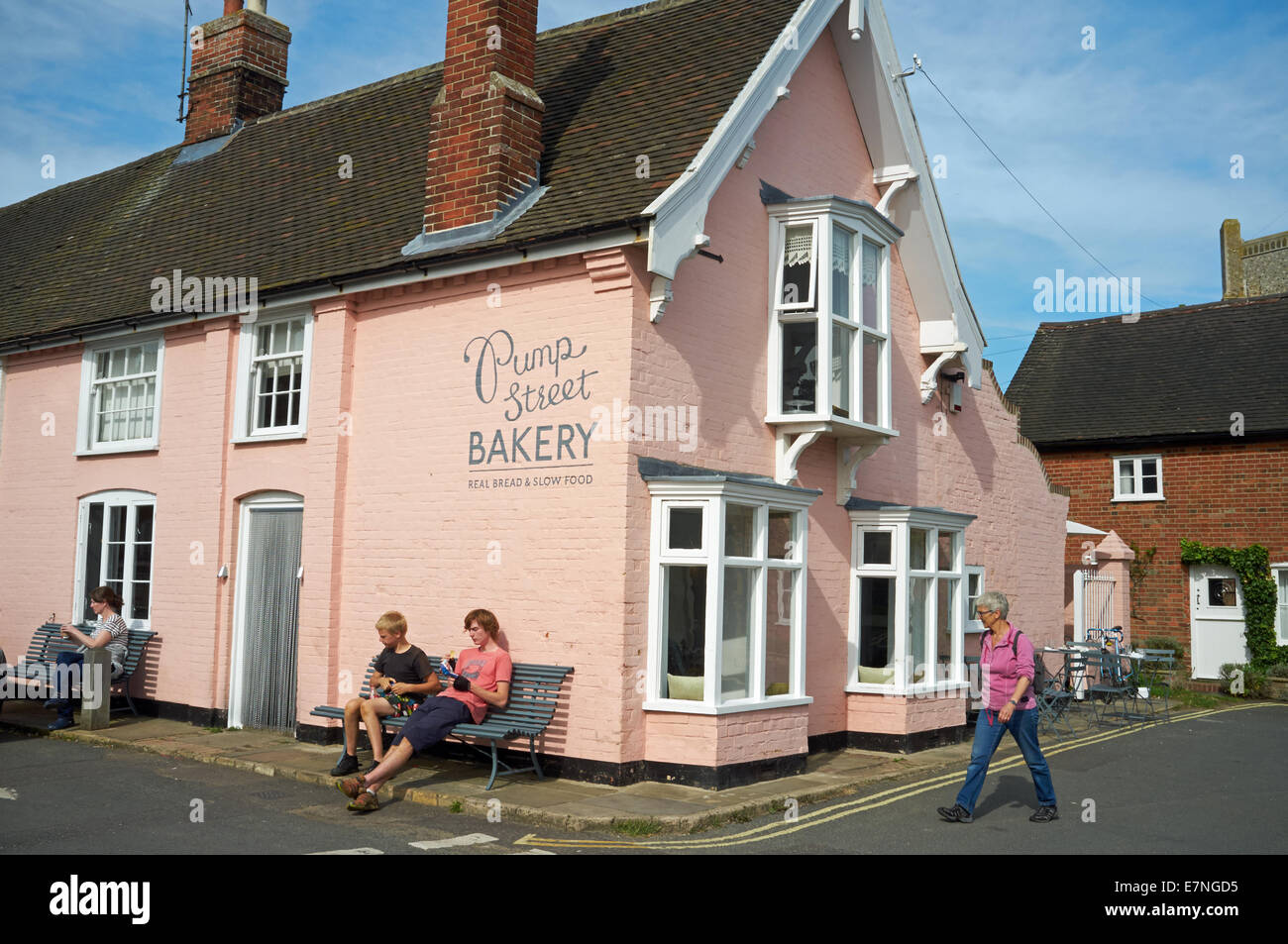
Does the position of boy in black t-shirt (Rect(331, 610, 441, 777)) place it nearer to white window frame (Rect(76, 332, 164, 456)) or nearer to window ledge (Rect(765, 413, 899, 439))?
window ledge (Rect(765, 413, 899, 439))

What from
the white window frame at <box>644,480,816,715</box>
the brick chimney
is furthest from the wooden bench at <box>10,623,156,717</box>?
the brick chimney

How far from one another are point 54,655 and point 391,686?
283 inches

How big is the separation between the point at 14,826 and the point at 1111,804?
30.0 ft

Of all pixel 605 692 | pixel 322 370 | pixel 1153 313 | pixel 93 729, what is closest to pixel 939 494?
pixel 605 692

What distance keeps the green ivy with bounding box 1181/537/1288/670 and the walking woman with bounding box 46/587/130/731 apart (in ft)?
72.0

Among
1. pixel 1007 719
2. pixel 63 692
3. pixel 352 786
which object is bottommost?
pixel 352 786

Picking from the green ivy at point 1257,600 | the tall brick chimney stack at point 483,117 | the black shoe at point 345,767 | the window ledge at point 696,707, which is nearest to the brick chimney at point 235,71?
the tall brick chimney stack at point 483,117

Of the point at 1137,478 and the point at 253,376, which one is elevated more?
the point at 1137,478

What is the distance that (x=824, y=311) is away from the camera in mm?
11797

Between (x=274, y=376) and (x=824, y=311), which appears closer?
(x=824, y=311)

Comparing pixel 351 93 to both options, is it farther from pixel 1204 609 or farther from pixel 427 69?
pixel 1204 609

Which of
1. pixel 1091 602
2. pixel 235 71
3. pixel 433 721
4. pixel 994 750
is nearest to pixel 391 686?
pixel 433 721

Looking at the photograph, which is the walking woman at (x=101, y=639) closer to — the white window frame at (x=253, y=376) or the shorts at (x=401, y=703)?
the white window frame at (x=253, y=376)

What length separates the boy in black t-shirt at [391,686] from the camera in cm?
1020
